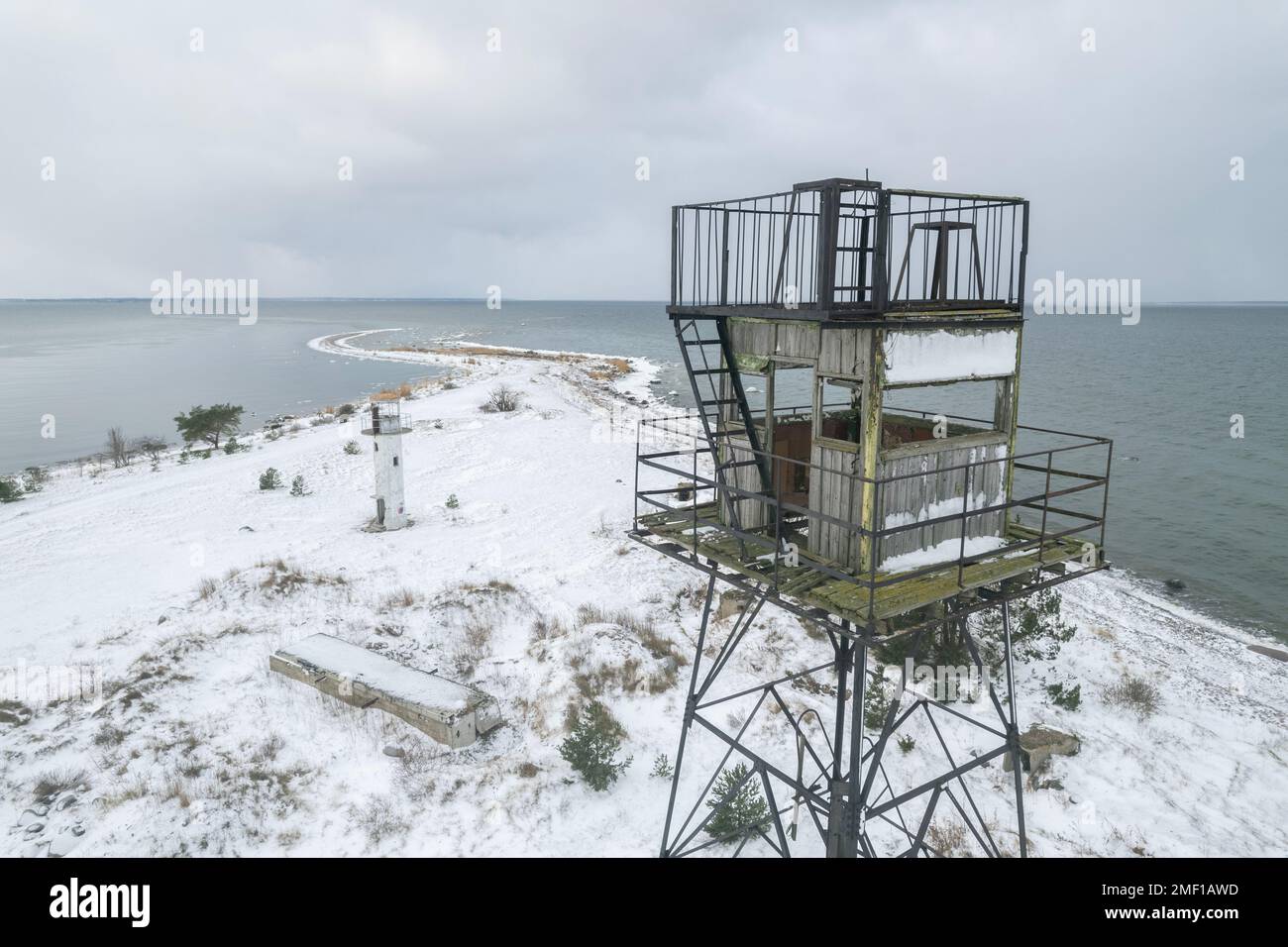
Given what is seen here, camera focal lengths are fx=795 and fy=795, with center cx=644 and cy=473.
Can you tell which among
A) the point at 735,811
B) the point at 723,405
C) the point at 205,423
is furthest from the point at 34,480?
the point at 723,405

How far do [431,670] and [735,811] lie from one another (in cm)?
732

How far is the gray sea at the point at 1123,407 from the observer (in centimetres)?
2997

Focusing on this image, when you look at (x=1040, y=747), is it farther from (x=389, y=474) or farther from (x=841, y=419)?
(x=389, y=474)

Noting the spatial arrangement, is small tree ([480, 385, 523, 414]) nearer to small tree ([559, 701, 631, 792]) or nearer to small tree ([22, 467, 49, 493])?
small tree ([22, 467, 49, 493])

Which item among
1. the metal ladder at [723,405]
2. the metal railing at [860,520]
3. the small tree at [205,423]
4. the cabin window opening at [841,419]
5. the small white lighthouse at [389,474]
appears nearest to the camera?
the metal railing at [860,520]

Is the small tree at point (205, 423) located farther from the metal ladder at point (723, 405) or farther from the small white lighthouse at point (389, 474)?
the metal ladder at point (723, 405)

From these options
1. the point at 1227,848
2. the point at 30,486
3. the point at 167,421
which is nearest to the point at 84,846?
the point at 1227,848

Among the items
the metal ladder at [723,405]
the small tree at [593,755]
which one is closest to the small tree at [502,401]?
the small tree at [593,755]

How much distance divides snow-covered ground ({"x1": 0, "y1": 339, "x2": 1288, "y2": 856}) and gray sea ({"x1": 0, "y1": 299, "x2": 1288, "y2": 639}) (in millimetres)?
5038

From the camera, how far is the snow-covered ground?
1253 cm

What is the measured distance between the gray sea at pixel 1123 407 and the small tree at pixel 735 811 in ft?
64.7

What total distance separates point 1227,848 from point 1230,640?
11852 mm

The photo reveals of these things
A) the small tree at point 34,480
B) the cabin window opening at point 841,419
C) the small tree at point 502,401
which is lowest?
the small tree at point 34,480
